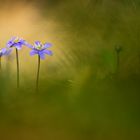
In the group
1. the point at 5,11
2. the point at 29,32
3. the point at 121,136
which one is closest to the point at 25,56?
the point at 29,32

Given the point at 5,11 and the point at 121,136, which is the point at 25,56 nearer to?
the point at 121,136

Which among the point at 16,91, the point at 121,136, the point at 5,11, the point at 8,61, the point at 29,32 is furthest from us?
the point at 5,11

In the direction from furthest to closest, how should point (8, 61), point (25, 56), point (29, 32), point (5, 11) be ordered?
point (5, 11), point (29, 32), point (25, 56), point (8, 61)

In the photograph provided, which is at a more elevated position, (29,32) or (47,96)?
(29,32)

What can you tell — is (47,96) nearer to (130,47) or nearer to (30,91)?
(30,91)

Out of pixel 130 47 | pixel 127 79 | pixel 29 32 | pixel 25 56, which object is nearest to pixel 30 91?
pixel 127 79

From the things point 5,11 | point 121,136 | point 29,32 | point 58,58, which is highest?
point 5,11

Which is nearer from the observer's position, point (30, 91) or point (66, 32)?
point (30, 91)
